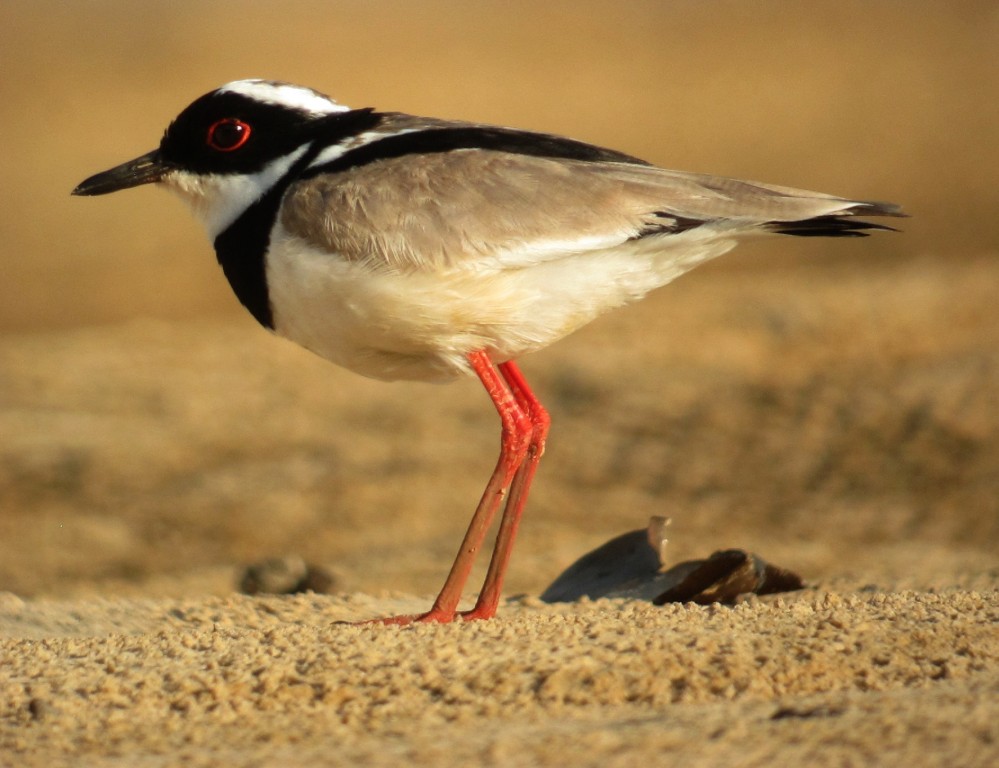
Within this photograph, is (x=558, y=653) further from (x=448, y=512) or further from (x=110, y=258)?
(x=110, y=258)

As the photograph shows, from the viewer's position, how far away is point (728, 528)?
26.4 ft

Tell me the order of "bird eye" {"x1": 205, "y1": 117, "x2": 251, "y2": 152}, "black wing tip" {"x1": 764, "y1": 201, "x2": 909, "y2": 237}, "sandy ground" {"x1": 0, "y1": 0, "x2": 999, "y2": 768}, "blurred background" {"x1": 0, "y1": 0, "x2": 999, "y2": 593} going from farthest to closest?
"blurred background" {"x1": 0, "y1": 0, "x2": 999, "y2": 593}, "bird eye" {"x1": 205, "y1": 117, "x2": 251, "y2": 152}, "black wing tip" {"x1": 764, "y1": 201, "x2": 909, "y2": 237}, "sandy ground" {"x1": 0, "y1": 0, "x2": 999, "y2": 768}

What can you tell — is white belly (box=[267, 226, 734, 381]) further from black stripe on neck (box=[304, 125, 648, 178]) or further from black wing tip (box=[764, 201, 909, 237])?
black stripe on neck (box=[304, 125, 648, 178])

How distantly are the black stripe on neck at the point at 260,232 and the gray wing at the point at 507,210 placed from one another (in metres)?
0.13

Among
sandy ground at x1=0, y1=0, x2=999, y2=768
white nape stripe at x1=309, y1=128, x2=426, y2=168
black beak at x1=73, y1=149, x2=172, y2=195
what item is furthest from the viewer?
black beak at x1=73, y1=149, x2=172, y2=195

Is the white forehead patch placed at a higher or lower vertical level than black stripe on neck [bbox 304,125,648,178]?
higher

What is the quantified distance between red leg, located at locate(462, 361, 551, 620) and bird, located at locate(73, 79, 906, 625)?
0.04 ft

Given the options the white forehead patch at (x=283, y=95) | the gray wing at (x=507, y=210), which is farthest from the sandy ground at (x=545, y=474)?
the white forehead patch at (x=283, y=95)

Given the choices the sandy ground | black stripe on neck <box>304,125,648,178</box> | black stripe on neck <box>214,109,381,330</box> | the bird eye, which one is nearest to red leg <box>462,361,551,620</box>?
the sandy ground

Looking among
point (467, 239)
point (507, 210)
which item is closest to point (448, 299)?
point (467, 239)

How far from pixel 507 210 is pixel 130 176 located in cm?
160

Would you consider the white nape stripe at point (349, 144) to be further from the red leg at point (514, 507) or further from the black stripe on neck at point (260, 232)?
the red leg at point (514, 507)

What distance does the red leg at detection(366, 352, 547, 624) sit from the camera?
5.00 meters

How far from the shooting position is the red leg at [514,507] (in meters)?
5.09
